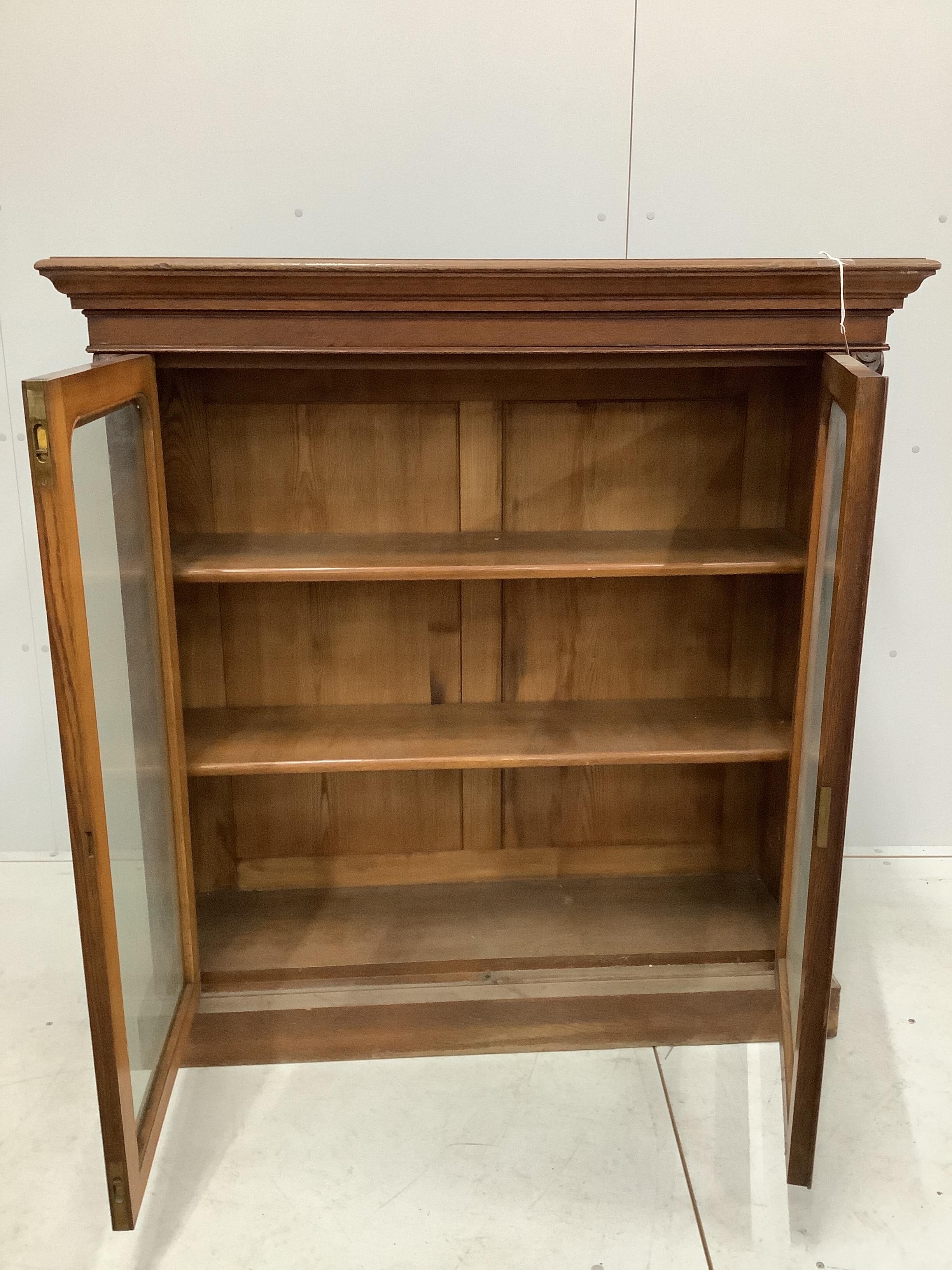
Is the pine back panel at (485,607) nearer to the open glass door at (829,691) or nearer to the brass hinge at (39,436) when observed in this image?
the open glass door at (829,691)

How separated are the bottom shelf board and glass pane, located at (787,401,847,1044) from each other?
9.2 inches

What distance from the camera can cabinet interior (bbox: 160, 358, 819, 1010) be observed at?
1862 millimetres

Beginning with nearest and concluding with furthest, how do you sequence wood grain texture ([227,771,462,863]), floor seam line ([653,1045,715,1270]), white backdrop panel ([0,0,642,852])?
floor seam line ([653,1045,715,1270]), white backdrop panel ([0,0,642,852]), wood grain texture ([227,771,462,863])

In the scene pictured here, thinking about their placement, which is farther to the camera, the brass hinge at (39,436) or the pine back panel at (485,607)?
the pine back panel at (485,607)

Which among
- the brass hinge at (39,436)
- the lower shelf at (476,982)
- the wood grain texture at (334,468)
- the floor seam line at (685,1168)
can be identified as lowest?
the floor seam line at (685,1168)

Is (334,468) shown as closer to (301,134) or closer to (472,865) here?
(301,134)

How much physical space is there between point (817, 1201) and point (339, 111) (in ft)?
6.84

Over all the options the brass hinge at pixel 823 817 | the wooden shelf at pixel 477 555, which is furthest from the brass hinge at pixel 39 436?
the brass hinge at pixel 823 817

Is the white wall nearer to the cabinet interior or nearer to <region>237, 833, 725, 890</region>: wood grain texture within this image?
the cabinet interior

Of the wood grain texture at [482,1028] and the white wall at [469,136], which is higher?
the white wall at [469,136]

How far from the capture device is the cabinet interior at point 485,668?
A: 1.86 m

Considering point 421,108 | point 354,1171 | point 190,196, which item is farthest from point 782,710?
point 190,196

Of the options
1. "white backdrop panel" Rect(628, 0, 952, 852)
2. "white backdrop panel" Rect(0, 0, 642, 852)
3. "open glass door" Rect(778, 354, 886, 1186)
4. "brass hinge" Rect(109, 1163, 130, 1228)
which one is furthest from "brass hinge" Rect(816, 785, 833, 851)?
"white backdrop panel" Rect(0, 0, 642, 852)

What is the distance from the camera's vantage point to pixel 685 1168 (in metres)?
1.61
